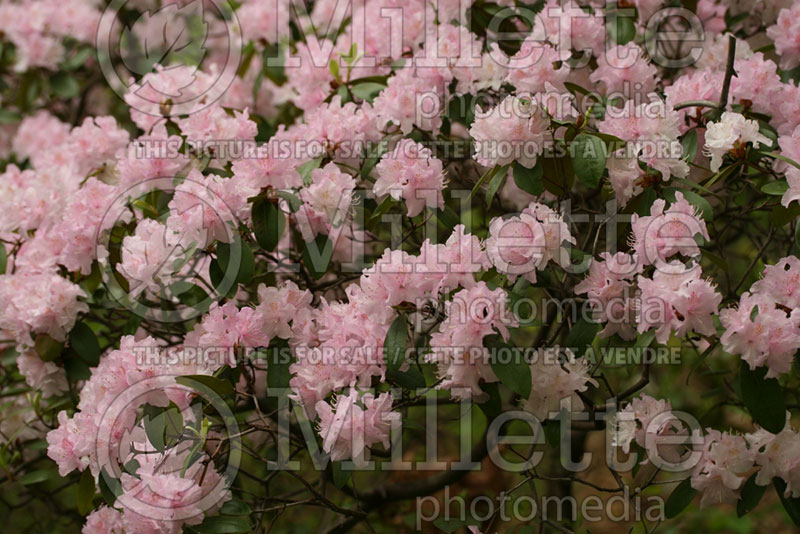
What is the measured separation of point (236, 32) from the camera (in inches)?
108

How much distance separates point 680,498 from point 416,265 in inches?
29.7

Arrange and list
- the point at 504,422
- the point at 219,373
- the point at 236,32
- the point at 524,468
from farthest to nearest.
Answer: the point at 236,32 → the point at 504,422 → the point at 524,468 → the point at 219,373

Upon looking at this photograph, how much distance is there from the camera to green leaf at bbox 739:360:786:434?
58.9 inches

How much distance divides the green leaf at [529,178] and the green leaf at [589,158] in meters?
0.07

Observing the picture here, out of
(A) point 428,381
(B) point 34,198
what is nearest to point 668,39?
(A) point 428,381

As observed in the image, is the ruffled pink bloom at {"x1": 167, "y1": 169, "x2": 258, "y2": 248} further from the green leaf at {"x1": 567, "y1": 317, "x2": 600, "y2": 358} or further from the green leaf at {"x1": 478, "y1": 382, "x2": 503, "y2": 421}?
the green leaf at {"x1": 567, "y1": 317, "x2": 600, "y2": 358}

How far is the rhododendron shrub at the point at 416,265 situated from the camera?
1.51 meters

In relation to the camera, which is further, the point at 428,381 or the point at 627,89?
the point at 627,89

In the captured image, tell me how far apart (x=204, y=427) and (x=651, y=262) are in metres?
0.88

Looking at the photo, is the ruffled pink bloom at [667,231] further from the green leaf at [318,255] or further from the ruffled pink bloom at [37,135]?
the ruffled pink bloom at [37,135]

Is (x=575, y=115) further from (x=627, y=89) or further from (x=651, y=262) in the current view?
(x=651, y=262)

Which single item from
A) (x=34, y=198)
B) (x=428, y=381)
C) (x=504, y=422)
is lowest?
(x=504, y=422)

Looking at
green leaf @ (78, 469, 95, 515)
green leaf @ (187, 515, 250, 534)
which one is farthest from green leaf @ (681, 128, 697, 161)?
green leaf @ (78, 469, 95, 515)

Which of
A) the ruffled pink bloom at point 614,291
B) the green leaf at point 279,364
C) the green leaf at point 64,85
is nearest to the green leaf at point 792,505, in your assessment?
the ruffled pink bloom at point 614,291
